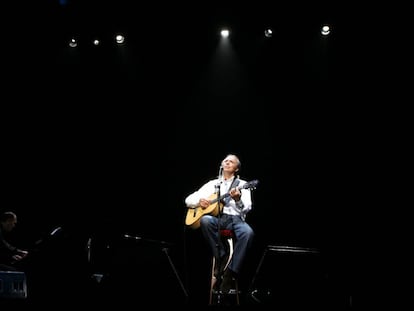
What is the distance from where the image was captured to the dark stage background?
17.7 feet

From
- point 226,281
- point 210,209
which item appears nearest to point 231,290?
point 226,281

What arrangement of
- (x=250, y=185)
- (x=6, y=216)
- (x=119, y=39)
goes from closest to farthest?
(x=250, y=185)
(x=6, y=216)
(x=119, y=39)

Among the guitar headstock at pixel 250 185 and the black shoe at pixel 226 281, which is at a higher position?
the guitar headstock at pixel 250 185

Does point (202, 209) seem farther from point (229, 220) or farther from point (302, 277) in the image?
point (302, 277)

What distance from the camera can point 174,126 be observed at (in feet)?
19.2

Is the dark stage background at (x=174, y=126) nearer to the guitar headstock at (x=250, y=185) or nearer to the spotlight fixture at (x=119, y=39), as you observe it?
the spotlight fixture at (x=119, y=39)

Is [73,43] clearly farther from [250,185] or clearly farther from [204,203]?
[250,185]

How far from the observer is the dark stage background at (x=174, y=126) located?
5.39 metres

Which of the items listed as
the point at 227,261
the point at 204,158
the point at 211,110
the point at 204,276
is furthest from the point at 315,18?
the point at 204,276

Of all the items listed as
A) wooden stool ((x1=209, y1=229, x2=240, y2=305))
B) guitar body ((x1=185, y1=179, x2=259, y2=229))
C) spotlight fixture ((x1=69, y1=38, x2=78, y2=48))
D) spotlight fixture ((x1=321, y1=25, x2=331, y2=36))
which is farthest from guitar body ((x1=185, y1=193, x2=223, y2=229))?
spotlight fixture ((x1=69, y1=38, x2=78, y2=48))

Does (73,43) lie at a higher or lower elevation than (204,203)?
higher

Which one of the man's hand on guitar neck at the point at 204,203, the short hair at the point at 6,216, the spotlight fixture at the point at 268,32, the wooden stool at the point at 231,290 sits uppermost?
the spotlight fixture at the point at 268,32

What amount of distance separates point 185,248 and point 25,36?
11.1 feet

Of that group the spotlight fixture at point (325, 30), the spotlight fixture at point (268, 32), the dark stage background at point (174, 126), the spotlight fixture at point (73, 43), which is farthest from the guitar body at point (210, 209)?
the spotlight fixture at point (73, 43)
